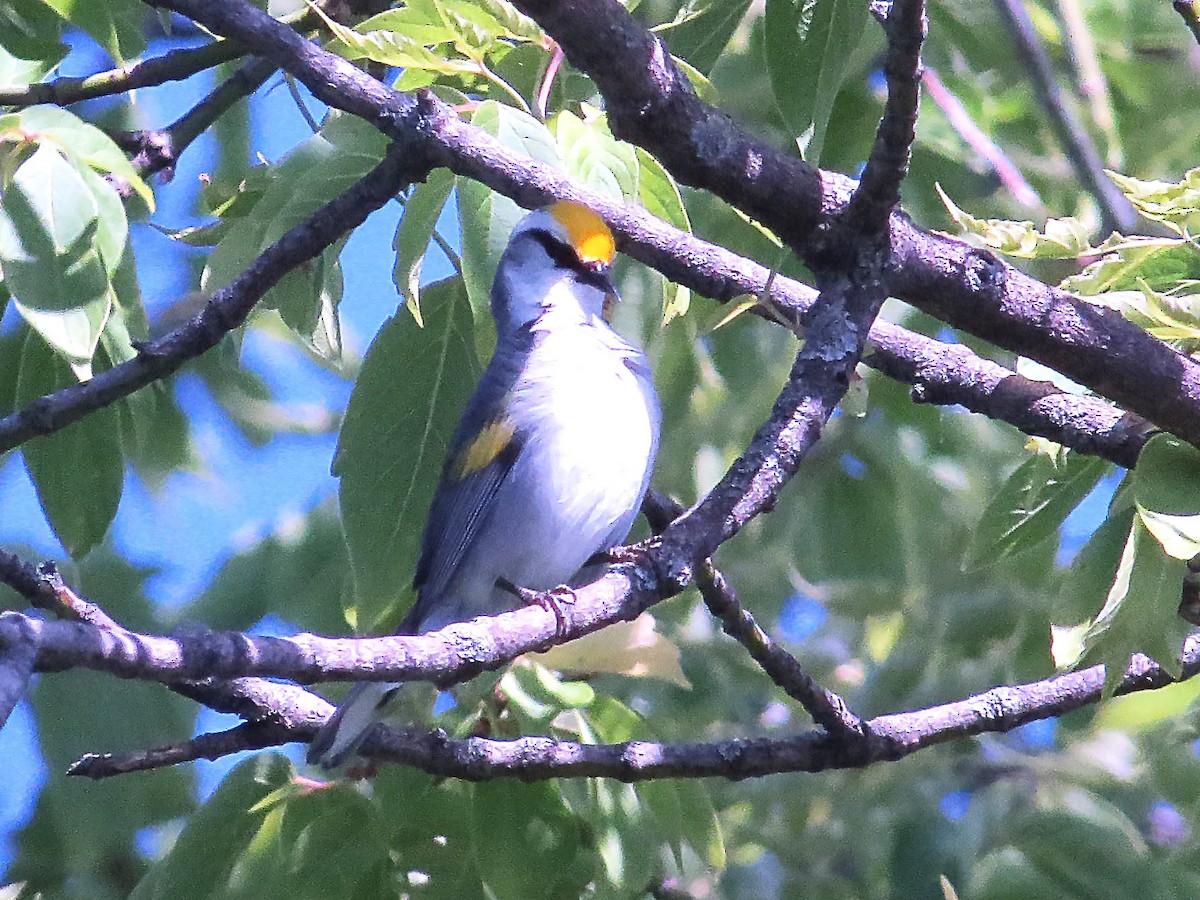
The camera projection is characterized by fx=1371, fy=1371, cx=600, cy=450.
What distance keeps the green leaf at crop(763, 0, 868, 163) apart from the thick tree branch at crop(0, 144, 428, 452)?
0.66 metres

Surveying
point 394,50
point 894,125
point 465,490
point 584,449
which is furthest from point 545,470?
point 894,125

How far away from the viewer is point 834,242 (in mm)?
2311

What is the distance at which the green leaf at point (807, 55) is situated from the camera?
2.26 metres

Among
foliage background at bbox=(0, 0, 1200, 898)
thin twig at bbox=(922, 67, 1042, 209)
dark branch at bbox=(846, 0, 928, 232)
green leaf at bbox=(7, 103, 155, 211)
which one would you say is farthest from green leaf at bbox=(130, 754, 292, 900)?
thin twig at bbox=(922, 67, 1042, 209)

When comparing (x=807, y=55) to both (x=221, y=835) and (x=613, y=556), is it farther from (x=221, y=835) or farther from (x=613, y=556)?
(x=221, y=835)

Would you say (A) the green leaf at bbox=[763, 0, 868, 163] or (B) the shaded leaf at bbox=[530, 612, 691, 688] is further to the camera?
(B) the shaded leaf at bbox=[530, 612, 691, 688]

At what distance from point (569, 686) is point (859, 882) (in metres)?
1.81

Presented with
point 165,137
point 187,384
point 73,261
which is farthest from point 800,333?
point 187,384

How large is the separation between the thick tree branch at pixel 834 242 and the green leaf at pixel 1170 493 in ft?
0.36

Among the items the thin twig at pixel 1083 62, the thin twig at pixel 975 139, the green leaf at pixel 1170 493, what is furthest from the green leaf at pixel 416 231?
the thin twig at pixel 975 139

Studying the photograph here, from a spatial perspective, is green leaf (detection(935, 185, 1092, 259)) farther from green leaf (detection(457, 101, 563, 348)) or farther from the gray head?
the gray head

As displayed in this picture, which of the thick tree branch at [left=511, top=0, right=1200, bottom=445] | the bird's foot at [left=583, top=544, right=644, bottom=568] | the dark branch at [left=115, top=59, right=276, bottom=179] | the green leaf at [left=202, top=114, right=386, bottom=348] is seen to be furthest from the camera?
the bird's foot at [left=583, top=544, right=644, bottom=568]

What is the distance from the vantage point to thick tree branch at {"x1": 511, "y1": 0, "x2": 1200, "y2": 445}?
207 centimetres

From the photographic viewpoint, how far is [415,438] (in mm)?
2699
